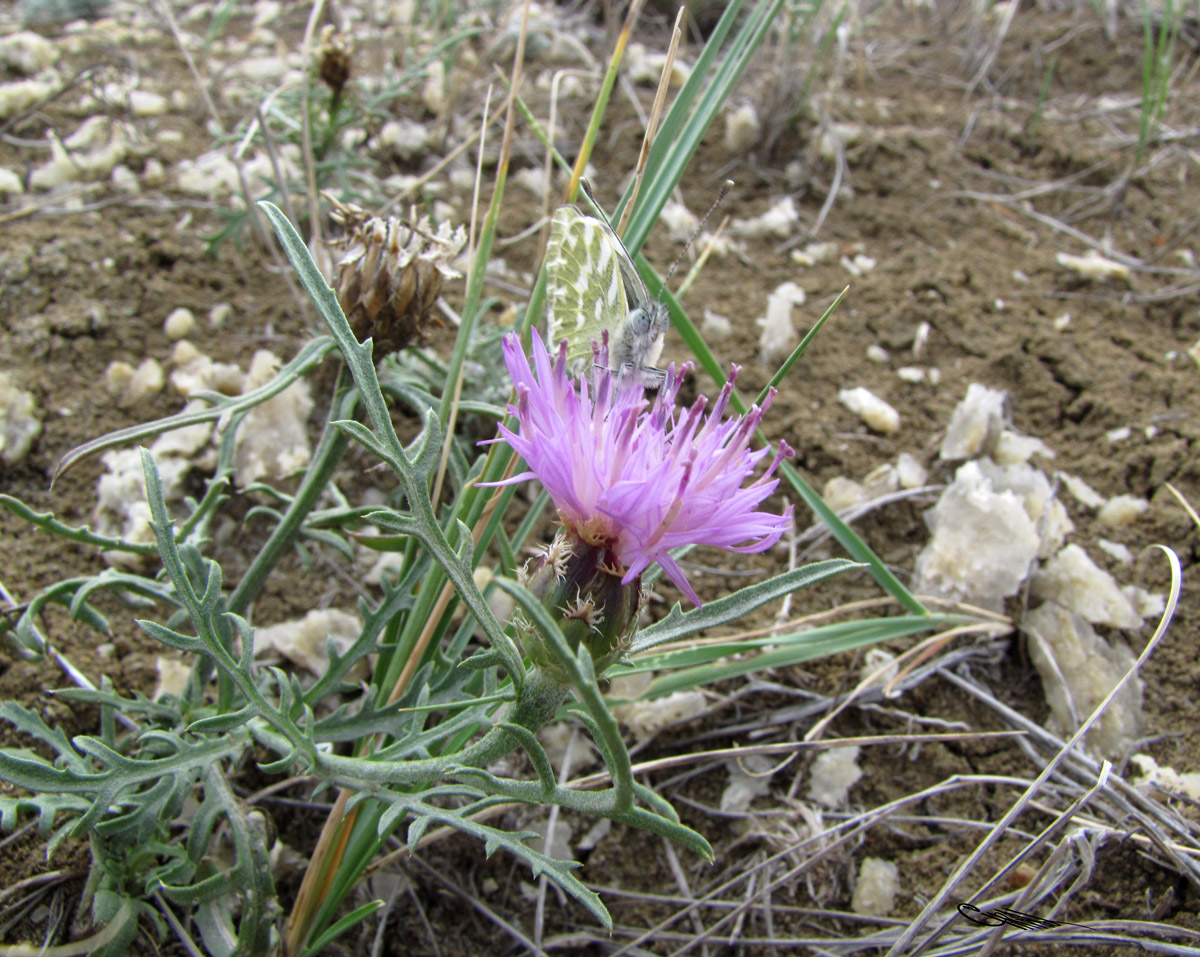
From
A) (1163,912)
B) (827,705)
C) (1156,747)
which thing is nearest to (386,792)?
(827,705)

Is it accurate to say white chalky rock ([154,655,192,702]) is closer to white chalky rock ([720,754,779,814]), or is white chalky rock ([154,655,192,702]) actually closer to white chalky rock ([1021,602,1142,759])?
white chalky rock ([720,754,779,814])

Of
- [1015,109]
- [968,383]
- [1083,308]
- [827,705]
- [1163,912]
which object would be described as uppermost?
[1015,109]

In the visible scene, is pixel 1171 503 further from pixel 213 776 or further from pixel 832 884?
pixel 213 776

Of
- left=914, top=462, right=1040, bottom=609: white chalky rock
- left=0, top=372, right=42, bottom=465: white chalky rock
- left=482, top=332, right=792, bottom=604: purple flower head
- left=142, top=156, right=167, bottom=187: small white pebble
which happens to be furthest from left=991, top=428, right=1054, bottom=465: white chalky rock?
left=142, top=156, right=167, bottom=187: small white pebble

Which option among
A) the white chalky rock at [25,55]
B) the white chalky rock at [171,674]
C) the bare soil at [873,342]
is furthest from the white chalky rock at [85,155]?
the white chalky rock at [171,674]

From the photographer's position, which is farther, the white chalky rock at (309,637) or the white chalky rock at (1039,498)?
the white chalky rock at (1039,498)

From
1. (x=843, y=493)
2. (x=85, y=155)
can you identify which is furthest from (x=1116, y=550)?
(x=85, y=155)

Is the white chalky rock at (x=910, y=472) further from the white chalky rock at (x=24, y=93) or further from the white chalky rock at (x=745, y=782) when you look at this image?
the white chalky rock at (x=24, y=93)
